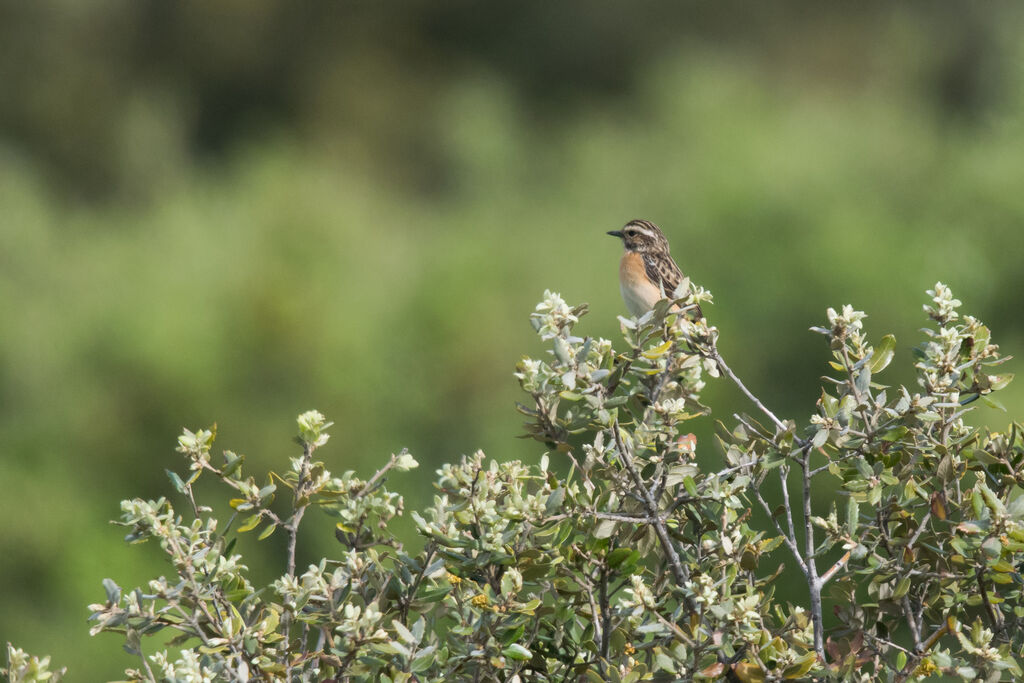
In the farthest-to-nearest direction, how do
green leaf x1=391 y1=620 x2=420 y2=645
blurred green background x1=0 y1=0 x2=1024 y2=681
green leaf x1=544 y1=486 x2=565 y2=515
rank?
blurred green background x1=0 y1=0 x2=1024 y2=681 → green leaf x1=544 y1=486 x2=565 y2=515 → green leaf x1=391 y1=620 x2=420 y2=645

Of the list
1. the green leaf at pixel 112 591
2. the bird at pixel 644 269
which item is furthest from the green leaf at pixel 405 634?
the bird at pixel 644 269

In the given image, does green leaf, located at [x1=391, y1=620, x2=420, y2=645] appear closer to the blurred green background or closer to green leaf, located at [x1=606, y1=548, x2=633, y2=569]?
green leaf, located at [x1=606, y1=548, x2=633, y2=569]

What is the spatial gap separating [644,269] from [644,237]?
0.66 feet

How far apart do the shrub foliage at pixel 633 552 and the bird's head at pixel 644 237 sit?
2457 millimetres

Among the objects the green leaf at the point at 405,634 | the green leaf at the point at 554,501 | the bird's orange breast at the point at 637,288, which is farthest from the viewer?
the bird's orange breast at the point at 637,288

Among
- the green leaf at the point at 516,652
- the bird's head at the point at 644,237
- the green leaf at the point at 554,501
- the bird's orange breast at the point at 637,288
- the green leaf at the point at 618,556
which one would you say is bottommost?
the green leaf at the point at 516,652

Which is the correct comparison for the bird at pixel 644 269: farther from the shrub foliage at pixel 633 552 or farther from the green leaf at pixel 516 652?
the green leaf at pixel 516 652

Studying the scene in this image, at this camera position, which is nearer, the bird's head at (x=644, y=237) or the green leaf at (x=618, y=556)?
the green leaf at (x=618, y=556)

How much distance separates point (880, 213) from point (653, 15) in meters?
5.89

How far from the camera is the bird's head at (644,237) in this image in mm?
4105

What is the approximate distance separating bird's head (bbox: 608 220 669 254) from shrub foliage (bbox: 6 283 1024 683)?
2.46 metres

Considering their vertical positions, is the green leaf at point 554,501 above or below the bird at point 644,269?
below

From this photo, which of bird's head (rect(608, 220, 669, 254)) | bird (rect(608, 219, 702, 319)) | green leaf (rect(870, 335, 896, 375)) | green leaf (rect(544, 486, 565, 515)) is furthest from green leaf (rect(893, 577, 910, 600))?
bird's head (rect(608, 220, 669, 254))

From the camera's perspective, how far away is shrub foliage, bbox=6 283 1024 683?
142 cm
